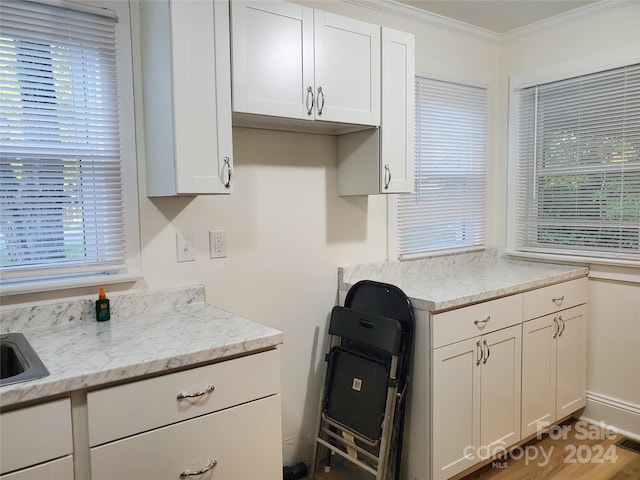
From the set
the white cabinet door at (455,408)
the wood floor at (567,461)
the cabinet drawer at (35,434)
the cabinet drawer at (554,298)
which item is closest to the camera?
the cabinet drawer at (35,434)

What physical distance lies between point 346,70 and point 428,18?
1070 mm

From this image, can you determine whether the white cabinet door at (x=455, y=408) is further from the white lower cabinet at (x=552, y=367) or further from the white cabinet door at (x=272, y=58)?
the white cabinet door at (x=272, y=58)

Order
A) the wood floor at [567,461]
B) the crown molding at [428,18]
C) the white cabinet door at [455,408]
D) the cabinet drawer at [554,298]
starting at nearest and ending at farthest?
the white cabinet door at [455,408], the wood floor at [567,461], the cabinet drawer at [554,298], the crown molding at [428,18]

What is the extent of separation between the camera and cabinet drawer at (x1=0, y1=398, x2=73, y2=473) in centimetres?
126

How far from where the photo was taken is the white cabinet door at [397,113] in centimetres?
238

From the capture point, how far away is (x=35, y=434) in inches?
51.3

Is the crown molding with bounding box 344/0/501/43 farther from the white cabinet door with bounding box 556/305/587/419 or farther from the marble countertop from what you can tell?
the white cabinet door with bounding box 556/305/587/419

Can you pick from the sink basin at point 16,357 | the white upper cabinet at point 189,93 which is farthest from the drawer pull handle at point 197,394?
the white upper cabinet at point 189,93

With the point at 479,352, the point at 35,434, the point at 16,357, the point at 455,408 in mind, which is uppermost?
the point at 16,357

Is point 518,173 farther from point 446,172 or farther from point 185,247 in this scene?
point 185,247

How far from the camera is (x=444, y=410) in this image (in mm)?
2256

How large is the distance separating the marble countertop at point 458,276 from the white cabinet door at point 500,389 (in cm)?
24

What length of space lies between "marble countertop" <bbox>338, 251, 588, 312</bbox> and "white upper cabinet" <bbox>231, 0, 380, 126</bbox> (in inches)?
33.7

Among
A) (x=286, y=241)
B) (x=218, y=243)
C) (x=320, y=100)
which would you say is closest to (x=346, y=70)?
(x=320, y=100)
